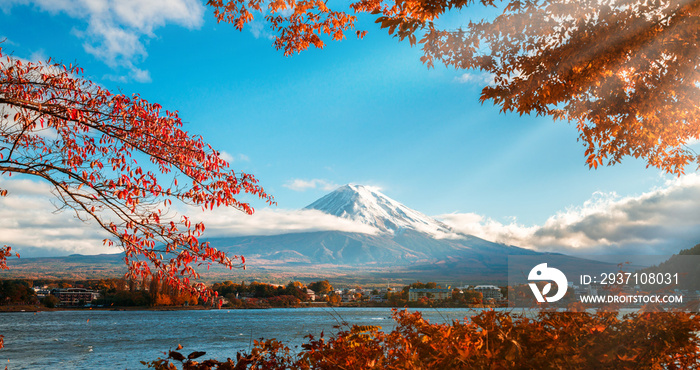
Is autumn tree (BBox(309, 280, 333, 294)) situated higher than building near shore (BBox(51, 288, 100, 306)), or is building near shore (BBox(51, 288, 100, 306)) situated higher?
autumn tree (BBox(309, 280, 333, 294))

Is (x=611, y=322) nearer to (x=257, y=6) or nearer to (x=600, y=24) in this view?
(x=600, y=24)

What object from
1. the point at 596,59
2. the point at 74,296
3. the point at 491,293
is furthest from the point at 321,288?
the point at 596,59

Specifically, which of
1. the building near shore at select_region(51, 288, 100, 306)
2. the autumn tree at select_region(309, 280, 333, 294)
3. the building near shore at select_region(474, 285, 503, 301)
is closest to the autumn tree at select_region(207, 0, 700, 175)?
the building near shore at select_region(474, 285, 503, 301)

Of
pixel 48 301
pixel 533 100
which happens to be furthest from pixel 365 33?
pixel 48 301

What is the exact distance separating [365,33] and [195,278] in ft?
15.6

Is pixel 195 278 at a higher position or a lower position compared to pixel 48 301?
higher

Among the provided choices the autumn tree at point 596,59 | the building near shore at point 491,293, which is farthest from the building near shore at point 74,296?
the autumn tree at point 596,59

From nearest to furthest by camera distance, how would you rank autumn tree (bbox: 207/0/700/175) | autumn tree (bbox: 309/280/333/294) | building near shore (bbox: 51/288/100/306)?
autumn tree (bbox: 207/0/700/175) → autumn tree (bbox: 309/280/333/294) → building near shore (bbox: 51/288/100/306)

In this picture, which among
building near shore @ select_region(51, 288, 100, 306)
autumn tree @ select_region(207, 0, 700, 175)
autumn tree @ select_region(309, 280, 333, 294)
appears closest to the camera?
autumn tree @ select_region(207, 0, 700, 175)

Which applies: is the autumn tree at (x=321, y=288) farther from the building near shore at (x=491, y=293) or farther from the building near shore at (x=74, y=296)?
the building near shore at (x=491, y=293)

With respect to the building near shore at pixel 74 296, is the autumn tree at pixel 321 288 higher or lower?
higher

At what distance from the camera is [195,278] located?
4766mm

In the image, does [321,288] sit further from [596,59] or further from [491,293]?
[596,59]

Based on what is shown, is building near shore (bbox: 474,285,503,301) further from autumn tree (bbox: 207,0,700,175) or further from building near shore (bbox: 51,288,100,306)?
building near shore (bbox: 51,288,100,306)
